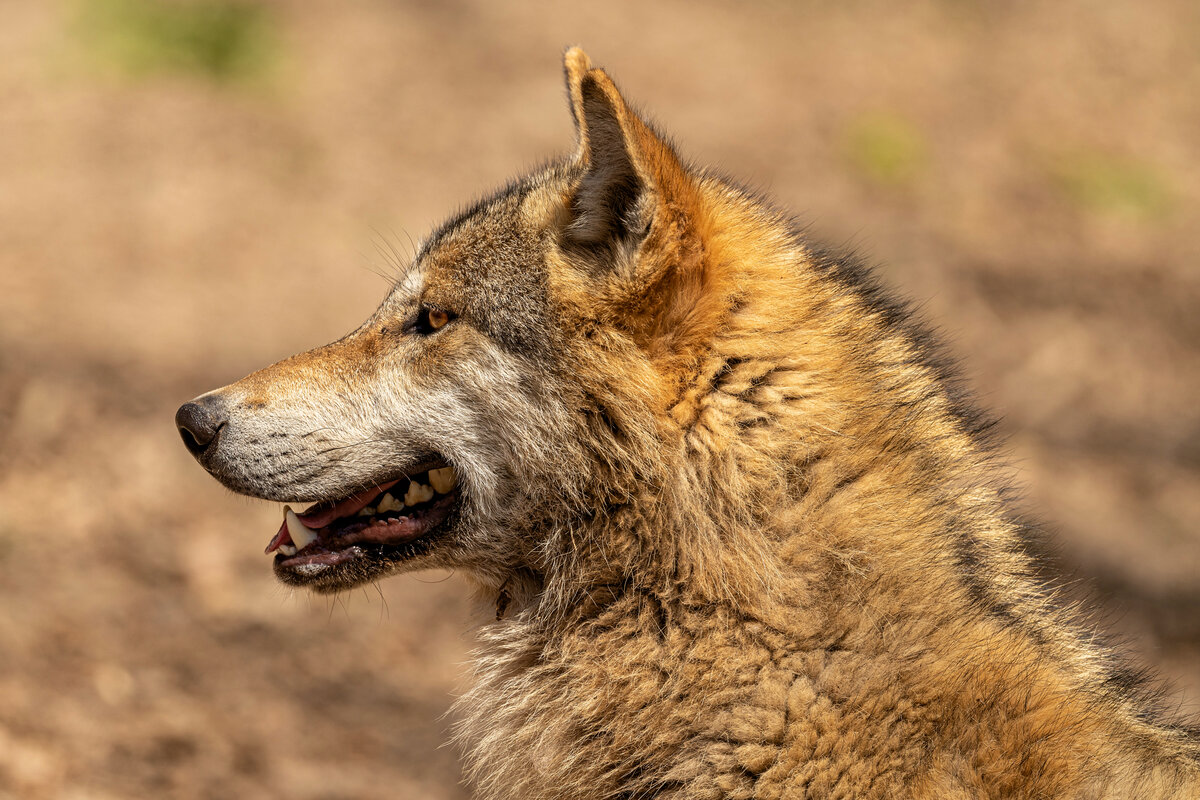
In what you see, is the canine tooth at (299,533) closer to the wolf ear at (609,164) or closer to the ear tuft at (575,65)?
the wolf ear at (609,164)

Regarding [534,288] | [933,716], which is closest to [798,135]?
[534,288]

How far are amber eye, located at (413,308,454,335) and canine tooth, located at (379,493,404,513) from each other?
22.3 inches

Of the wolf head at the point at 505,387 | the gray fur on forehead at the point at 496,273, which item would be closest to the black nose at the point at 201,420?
the wolf head at the point at 505,387

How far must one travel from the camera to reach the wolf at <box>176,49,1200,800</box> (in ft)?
9.08

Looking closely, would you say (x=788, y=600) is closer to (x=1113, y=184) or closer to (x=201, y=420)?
(x=201, y=420)

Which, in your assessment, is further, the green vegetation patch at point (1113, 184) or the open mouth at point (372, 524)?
the green vegetation patch at point (1113, 184)

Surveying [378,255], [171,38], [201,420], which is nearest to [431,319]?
[201,420]

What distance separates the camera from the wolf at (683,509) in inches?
109

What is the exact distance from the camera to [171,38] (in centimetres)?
1053

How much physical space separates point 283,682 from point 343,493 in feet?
8.66

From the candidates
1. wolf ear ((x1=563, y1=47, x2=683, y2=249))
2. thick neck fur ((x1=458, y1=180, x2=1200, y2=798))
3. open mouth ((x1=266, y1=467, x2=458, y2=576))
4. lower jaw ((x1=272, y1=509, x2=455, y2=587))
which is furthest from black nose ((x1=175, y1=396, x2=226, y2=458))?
wolf ear ((x1=563, y1=47, x2=683, y2=249))

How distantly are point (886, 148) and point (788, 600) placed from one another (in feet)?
28.5

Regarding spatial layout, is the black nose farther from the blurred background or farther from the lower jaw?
the blurred background

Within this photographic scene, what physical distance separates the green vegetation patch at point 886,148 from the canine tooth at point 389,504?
8.06 metres
